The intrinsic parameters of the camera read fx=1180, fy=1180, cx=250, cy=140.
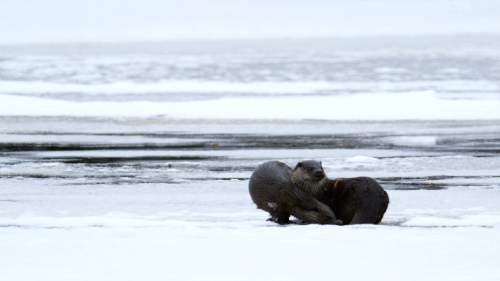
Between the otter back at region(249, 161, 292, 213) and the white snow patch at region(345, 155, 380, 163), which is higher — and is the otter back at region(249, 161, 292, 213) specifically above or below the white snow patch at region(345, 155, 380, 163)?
above

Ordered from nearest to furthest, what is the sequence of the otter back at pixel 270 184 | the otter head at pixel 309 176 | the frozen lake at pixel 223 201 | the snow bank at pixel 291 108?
1. the frozen lake at pixel 223 201
2. the otter head at pixel 309 176
3. the otter back at pixel 270 184
4. the snow bank at pixel 291 108

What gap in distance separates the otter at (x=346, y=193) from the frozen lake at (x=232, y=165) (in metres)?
0.21

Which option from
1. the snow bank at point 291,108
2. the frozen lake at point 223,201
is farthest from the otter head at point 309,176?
the snow bank at point 291,108

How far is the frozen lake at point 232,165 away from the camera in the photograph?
6.29 meters

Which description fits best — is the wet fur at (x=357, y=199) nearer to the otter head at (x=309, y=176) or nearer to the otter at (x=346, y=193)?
the otter at (x=346, y=193)

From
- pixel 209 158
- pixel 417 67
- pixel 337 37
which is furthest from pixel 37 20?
pixel 209 158

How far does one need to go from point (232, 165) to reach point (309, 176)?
4501 mm

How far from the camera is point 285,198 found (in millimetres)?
8188

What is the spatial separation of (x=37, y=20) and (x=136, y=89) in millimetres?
34799

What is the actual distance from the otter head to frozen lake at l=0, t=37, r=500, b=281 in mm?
389

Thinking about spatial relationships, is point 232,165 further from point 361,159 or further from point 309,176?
point 309,176

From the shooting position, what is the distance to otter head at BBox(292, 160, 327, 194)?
809 cm

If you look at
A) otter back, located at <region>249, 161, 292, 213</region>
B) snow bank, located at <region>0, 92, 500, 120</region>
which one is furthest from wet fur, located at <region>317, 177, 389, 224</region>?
snow bank, located at <region>0, 92, 500, 120</region>

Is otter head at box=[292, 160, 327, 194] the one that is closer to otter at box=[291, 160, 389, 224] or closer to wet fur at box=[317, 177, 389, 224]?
otter at box=[291, 160, 389, 224]
